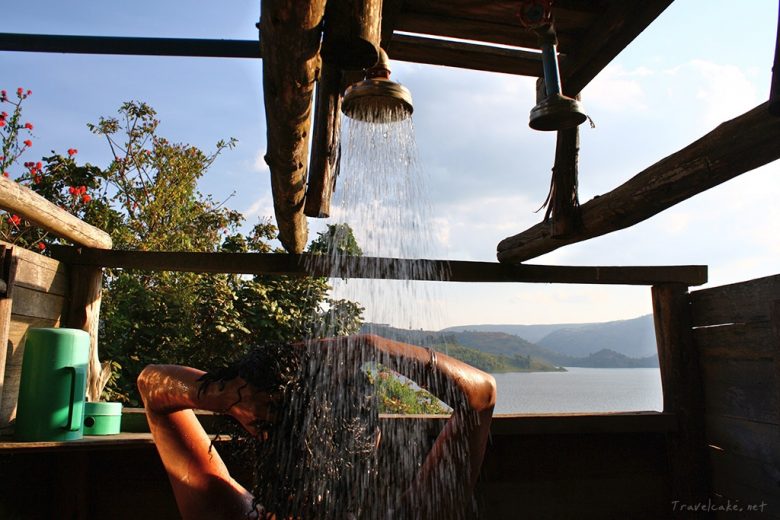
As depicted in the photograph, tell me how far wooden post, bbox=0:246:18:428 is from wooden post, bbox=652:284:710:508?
372 centimetres

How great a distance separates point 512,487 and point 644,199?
1958mm

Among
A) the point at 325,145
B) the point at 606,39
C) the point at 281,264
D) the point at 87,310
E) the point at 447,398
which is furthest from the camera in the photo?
the point at 281,264

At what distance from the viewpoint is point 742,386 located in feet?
11.2

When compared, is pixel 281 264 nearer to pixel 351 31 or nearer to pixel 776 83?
pixel 351 31

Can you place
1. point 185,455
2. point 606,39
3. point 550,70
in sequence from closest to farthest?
point 185,455 < point 550,70 < point 606,39

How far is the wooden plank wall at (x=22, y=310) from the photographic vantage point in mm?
2824

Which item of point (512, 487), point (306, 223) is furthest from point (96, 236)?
point (512, 487)

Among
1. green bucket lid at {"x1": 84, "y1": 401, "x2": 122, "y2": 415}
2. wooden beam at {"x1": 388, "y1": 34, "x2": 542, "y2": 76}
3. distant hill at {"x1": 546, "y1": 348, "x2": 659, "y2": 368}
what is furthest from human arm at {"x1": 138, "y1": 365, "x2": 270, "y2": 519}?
distant hill at {"x1": 546, "y1": 348, "x2": 659, "y2": 368}

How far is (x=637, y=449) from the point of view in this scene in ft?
12.4

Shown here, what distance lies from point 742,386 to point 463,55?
8.08 ft

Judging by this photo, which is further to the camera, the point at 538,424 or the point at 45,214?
the point at 538,424

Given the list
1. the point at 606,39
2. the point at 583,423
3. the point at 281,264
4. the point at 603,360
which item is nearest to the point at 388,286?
the point at 281,264

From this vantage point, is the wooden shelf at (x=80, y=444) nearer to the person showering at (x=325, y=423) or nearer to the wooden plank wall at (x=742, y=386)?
the person showering at (x=325, y=423)

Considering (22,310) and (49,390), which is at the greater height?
(22,310)
